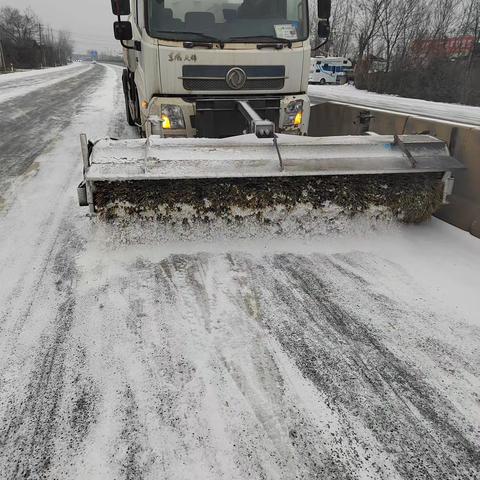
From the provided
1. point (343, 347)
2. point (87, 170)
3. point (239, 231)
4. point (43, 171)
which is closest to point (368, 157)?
point (239, 231)

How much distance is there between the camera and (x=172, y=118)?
459 cm

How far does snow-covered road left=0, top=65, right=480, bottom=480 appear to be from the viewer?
177 cm

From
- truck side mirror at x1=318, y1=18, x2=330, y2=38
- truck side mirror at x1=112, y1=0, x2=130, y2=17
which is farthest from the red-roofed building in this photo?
truck side mirror at x1=112, y1=0, x2=130, y2=17

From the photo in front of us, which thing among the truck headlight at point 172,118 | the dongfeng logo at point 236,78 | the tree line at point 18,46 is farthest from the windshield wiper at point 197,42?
the tree line at point 18,46

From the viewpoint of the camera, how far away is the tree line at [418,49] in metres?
21.7

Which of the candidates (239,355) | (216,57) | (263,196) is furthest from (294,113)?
(239,355)

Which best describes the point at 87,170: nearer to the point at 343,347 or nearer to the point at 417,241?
the point at 343,347

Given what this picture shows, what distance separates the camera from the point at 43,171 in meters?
5.84

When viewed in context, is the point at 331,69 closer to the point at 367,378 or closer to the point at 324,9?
the point at 324,9

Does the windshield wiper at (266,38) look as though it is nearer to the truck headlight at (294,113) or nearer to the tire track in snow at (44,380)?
the truck headlight at (294,113)

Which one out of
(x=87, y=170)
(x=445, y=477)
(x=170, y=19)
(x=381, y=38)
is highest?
(x=381, y=38)

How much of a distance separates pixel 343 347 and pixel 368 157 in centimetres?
191

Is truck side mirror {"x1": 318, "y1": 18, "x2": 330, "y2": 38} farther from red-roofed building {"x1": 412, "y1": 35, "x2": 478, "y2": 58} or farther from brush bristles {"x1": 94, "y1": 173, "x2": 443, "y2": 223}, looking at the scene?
red-roofed building {"x1": 412, "y1": 35, "x2": 478, "y2": 58}

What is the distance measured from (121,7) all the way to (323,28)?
246 centimetres
